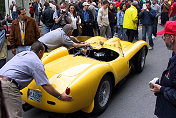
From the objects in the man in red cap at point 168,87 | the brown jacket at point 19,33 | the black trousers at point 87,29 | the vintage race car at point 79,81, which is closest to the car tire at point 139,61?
the vintage race car at point 79,81

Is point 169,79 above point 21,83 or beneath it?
above

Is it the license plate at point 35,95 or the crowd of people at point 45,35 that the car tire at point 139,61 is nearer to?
the crowd of people at point 45,35

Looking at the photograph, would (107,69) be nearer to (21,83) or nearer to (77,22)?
(21,83)

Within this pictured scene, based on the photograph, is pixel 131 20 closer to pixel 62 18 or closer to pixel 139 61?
pixel 62 18

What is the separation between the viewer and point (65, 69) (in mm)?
3604

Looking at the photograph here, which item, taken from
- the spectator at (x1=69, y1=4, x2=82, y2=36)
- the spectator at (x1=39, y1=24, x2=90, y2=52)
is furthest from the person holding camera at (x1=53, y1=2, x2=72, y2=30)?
the spectator at (x1=39, y1=24, x2=90, y2=52)

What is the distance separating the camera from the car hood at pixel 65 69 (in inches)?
128

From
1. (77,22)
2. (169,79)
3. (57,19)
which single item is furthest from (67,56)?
(77,22)

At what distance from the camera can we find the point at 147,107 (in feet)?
12.8

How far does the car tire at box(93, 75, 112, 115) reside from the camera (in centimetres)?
346

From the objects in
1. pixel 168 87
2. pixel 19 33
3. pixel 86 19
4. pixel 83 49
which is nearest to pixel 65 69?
pixel 83 49

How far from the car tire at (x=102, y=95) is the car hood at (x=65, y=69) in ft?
1.27

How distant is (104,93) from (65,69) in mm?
844

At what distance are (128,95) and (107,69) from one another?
111cm
